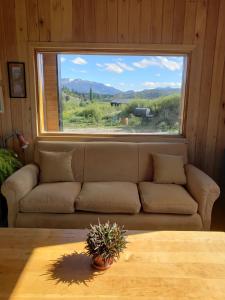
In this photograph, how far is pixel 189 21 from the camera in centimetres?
274

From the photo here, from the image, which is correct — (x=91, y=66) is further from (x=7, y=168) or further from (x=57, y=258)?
(x=57, y=258)

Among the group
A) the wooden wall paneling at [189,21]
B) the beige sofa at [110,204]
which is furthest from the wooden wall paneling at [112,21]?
the beige sofa at [110,204]

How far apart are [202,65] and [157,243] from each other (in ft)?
7.11

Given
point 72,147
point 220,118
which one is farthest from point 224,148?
point 72,147

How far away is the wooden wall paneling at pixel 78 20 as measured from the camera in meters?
2.70

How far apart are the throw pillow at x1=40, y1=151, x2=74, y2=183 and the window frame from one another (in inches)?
15.9

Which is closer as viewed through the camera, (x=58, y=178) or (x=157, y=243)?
(x=157, y=243)

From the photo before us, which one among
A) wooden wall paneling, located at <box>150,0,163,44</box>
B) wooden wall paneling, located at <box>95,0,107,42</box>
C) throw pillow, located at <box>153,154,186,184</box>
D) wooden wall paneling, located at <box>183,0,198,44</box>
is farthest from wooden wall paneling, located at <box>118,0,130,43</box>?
throw pillow, located at <box>153,154,186,184</box>

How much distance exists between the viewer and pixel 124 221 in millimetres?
2174

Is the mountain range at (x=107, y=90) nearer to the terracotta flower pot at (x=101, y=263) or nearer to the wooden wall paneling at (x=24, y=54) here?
the wooden wall paneling at (x=24, y=54)

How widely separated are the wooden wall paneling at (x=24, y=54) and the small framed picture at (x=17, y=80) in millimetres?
47

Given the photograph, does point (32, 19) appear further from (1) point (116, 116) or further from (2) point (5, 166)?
(2) point (5, 166)

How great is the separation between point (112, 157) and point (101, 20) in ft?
5.04

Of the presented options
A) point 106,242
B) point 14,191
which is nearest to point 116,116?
point 14,191
